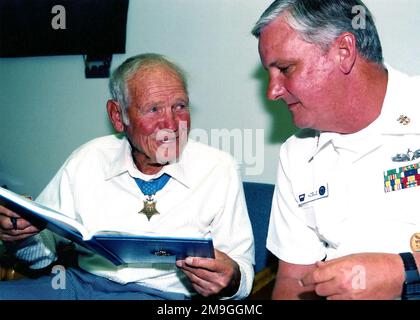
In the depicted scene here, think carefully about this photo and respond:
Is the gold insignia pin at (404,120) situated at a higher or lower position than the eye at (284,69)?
lower

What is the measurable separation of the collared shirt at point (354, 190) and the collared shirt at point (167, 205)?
0.62 feet

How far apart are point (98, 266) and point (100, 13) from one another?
1309mm

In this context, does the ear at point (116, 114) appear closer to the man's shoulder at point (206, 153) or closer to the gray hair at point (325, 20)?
the man's shoulder at point (206, 153)

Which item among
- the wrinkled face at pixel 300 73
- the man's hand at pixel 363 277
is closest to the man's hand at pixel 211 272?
the man's hand at pixel 363 277

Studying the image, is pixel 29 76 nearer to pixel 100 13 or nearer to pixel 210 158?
pixel 100 13

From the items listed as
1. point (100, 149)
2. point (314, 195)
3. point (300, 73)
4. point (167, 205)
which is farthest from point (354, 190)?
point (100, 149)

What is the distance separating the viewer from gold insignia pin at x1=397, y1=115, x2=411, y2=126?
1.25m

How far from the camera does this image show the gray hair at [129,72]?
162 centimetres

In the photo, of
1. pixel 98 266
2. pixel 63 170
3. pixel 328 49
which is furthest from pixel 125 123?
pixel 328 49

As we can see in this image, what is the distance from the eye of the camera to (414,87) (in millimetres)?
1299

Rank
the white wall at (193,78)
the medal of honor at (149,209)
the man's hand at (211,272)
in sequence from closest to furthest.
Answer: the man's hand at (211,272) → the medal of honor at (149,209) → the white wall at (193,78)

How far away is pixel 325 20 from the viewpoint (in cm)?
125

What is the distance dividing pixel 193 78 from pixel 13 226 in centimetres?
106

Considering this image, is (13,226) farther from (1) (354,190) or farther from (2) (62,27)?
(2) (62,27)
